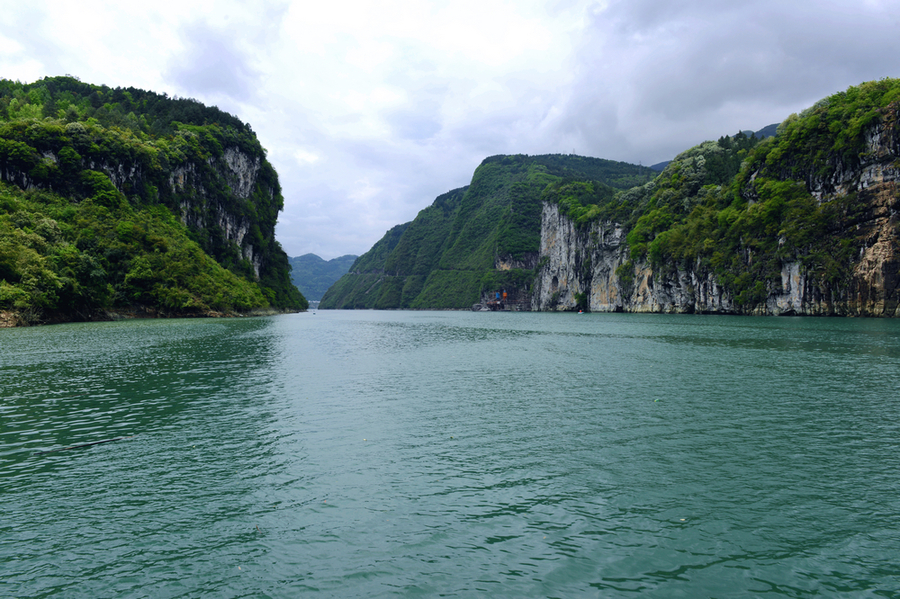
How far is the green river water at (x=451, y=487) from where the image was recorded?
761cm

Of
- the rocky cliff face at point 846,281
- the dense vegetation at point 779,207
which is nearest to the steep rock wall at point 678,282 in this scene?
the rocky cliff face at point 846,281

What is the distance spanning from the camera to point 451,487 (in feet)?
36.9

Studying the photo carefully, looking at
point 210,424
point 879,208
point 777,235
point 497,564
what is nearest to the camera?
point 497,564

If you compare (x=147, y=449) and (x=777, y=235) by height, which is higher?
(x=777, y=235)

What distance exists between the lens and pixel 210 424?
16.5 meters

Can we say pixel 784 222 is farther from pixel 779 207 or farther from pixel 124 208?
pixel 124 208

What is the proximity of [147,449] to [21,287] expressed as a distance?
60.0 m

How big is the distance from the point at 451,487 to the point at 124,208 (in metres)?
99.8

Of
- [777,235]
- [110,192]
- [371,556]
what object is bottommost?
[371,556]

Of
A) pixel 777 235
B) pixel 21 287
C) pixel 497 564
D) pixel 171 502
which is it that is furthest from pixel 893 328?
pixel 21 287

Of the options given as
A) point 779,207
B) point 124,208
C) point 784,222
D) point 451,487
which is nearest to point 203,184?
point 124,208

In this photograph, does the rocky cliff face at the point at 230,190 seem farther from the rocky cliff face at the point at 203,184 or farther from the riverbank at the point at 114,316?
the riverbank at the point at 114,316

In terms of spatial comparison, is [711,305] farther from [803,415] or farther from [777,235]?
[803,415]

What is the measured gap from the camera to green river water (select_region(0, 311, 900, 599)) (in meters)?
7.61
